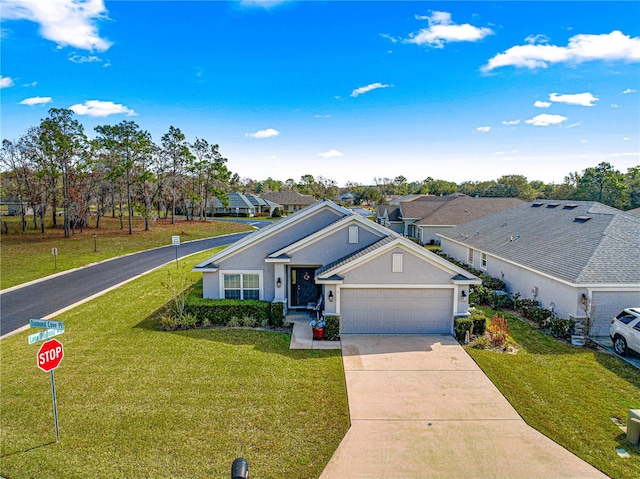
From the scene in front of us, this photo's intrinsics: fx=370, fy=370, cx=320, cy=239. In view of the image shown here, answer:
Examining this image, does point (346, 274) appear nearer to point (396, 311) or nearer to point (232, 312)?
point (396, 311)

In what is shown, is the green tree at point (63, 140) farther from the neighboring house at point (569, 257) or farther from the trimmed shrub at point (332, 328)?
the neighboring house at point (569, 257)

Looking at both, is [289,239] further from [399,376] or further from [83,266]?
[83,266]

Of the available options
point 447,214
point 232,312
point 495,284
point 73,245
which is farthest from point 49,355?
point 447,214

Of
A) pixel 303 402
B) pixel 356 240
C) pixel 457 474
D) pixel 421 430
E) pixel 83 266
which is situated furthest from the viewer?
pixel 83 266

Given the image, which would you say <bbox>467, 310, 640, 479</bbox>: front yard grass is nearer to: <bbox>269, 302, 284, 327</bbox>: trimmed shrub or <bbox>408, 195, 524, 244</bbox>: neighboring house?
<bbox>269, 302, 284, 327</bbox>: trimmed shrub

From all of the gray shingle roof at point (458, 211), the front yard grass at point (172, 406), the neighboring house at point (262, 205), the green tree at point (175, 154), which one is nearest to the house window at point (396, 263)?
the front yard grass at point (172, 406)

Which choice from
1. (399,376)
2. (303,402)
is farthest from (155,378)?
(399,376)
